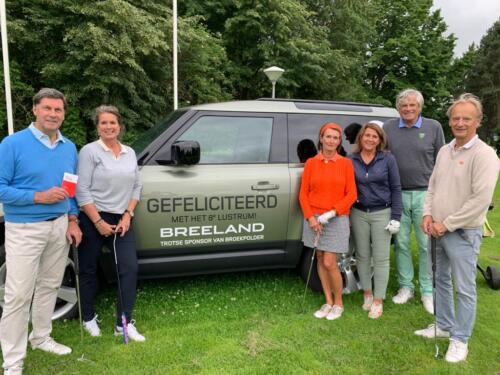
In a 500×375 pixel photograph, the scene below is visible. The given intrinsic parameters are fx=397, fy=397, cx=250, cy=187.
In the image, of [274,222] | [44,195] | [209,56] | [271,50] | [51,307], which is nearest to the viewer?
[44,195]

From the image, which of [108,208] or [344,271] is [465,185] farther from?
[108,208]

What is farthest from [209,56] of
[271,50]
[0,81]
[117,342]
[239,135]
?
[117,342]

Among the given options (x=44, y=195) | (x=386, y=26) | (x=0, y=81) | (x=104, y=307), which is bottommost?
(x=104, y=307)

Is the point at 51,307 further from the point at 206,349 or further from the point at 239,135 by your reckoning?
the point at 239,135

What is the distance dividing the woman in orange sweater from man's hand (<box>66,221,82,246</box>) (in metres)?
1.83

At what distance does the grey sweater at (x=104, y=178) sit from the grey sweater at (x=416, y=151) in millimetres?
2357

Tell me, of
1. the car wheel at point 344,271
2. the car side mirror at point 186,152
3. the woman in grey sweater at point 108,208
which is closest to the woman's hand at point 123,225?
the woman in grey sweater at point 108,208

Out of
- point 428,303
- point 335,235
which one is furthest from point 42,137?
point 428,303

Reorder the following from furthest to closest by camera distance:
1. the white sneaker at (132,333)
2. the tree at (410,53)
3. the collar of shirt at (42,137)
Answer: the tree at (410,53)
the white sneaker at (132,333)
the collar of shirt at (42,137)

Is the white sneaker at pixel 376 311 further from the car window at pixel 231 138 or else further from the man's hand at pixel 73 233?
the man's hand at pixel 73 233

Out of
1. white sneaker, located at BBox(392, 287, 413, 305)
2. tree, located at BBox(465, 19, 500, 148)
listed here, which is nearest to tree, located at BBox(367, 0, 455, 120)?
tree, located at BBox(465, 19, 500, 148)

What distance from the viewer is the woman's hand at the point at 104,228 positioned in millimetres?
2918

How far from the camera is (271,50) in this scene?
1689cm

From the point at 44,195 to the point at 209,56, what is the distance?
12194 mm
